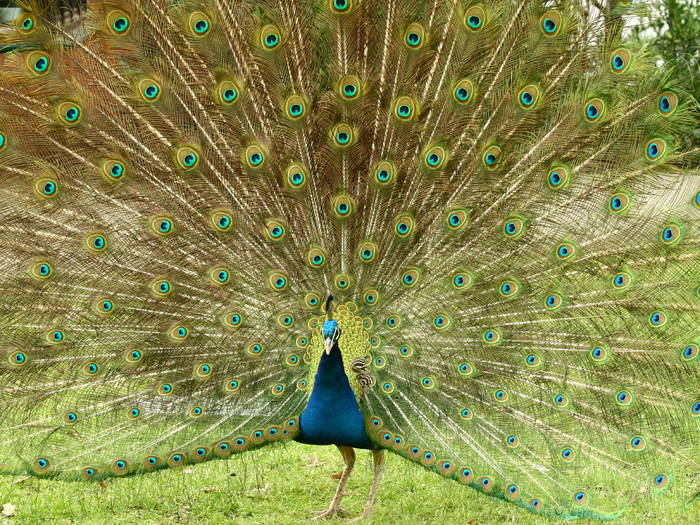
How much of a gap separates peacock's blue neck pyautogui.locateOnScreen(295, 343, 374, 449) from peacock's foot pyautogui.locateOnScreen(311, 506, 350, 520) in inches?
22.2

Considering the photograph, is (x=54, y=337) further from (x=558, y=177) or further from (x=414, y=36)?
(x=558, y=177)

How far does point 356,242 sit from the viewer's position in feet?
11.5

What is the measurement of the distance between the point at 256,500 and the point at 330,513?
18.7 inches

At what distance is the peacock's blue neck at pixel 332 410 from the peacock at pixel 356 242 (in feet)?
0.05

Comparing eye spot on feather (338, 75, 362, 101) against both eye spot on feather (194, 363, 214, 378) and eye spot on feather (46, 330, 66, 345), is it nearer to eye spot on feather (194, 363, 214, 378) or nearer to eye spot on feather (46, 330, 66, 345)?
eye spot on feather (194, 363, 214, 378)

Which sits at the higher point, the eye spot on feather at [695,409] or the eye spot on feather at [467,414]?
the eye spot on feather at [695,409]

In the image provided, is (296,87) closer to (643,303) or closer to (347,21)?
→ (347,21)

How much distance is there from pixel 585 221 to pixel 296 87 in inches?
56.0

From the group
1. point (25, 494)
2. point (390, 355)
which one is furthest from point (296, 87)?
point (25, 494)

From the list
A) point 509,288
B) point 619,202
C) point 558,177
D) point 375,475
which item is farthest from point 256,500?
point 619,202

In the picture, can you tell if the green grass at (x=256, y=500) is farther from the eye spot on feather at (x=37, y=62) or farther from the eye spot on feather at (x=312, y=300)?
the eye spot on feather at (x=37, y=62)

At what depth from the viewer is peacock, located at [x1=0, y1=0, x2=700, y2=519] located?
3271 mm

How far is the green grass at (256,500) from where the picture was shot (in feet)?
12.8

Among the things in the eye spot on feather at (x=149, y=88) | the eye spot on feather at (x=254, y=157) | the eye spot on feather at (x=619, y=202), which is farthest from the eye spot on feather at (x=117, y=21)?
the eye spot on feather at (x=619, y=202)
